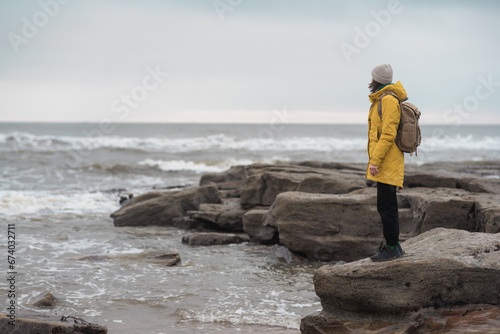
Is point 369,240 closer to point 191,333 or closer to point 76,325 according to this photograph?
point 191,333

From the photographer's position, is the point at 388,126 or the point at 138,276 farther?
the point at 138,276

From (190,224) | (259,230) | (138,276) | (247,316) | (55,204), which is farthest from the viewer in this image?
(55,204)


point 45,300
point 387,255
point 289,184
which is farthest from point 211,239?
point 387,255

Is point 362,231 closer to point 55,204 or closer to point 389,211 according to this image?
point 389,211

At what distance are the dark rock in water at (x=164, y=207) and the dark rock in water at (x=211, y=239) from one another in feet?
7.15

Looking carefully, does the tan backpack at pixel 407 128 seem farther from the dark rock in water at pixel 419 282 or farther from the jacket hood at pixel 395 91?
the dark rock in water at pixel 419 282

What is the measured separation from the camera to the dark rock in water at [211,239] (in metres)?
10.4

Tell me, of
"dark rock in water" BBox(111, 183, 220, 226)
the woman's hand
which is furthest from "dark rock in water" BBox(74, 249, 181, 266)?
the woman's hand

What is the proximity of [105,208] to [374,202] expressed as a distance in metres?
8.96

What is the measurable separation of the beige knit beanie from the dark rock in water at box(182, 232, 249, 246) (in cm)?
614

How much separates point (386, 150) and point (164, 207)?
8.63 metres

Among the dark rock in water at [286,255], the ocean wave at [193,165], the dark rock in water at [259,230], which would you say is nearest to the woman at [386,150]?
the dark rock in water at [286,255]

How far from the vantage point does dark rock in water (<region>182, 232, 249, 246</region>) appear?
10398 millimetres

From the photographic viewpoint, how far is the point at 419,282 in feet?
15.6
